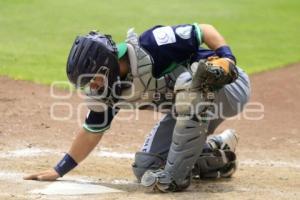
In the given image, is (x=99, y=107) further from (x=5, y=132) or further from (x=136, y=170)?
(x=5, y=132)

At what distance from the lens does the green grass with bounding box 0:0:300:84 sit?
36.6ft

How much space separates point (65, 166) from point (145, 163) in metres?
0.54

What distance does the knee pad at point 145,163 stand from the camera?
4.60m

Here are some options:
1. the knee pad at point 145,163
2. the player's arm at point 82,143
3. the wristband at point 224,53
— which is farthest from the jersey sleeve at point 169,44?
the knee pad at point 145,163

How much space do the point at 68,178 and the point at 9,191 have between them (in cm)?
65

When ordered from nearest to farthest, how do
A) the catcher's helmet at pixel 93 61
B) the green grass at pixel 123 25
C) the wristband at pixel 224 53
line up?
1. the catcher's helmet at pixel 93 61
2. the wristband at pixel 224 53
3. the green grass at pixel 123 25

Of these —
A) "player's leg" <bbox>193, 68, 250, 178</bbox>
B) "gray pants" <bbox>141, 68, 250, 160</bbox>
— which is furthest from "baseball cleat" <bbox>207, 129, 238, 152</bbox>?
"gray pants" <bbox>141, 68, 250, 160</bbox>

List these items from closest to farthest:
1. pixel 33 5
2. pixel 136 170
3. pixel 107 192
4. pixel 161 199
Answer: pixel 161 199
pixel 107 192
pixel 136 170
pixel 33 5

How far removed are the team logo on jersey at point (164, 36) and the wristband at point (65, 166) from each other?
99 cm

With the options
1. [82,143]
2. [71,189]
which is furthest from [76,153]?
[71,189]

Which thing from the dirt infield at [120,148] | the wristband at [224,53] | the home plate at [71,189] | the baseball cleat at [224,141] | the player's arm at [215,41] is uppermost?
the player's arm at [215,41]

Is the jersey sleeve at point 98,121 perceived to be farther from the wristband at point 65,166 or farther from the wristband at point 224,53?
the wristband at point 224,53

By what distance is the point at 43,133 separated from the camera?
21.2 ft

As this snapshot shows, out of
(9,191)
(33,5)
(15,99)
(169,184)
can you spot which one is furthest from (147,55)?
(33,5)
